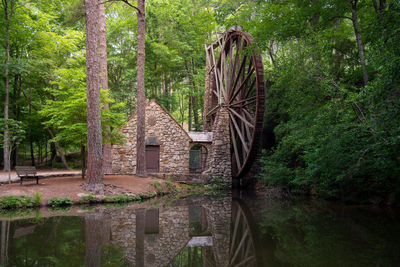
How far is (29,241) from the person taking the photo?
3672 mm

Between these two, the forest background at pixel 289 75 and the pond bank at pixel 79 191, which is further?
the pond bank at pixel 79 191

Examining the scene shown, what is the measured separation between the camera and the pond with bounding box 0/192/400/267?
3037mm

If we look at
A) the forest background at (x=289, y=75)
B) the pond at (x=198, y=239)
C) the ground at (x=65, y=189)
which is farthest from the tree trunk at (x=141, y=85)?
the pond at (x=198, y=239)

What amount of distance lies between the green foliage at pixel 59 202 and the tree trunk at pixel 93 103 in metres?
0.88

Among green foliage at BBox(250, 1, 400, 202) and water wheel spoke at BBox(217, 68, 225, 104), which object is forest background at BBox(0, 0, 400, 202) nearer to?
green foliage at BBox(250, 1, 400, 202)

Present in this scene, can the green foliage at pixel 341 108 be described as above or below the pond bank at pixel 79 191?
above

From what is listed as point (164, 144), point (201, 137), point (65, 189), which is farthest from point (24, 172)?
point (201, 137)

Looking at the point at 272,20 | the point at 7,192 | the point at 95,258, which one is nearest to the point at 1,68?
the point at 7,192

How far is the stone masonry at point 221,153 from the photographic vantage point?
13.4 m

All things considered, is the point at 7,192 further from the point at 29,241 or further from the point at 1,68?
the point at 1,68

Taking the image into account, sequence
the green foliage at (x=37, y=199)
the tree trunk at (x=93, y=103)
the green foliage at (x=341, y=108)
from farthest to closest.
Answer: the tree trunk at (x=93, y=103)
the green foliage at (x=37, y=199)
the green foliage at (x=341, y=108)

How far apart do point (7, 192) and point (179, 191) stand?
6.09 metres

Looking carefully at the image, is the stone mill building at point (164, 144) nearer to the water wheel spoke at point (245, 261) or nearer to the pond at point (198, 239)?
the pond at point (198, 239)

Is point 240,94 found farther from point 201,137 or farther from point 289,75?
point 289,75
